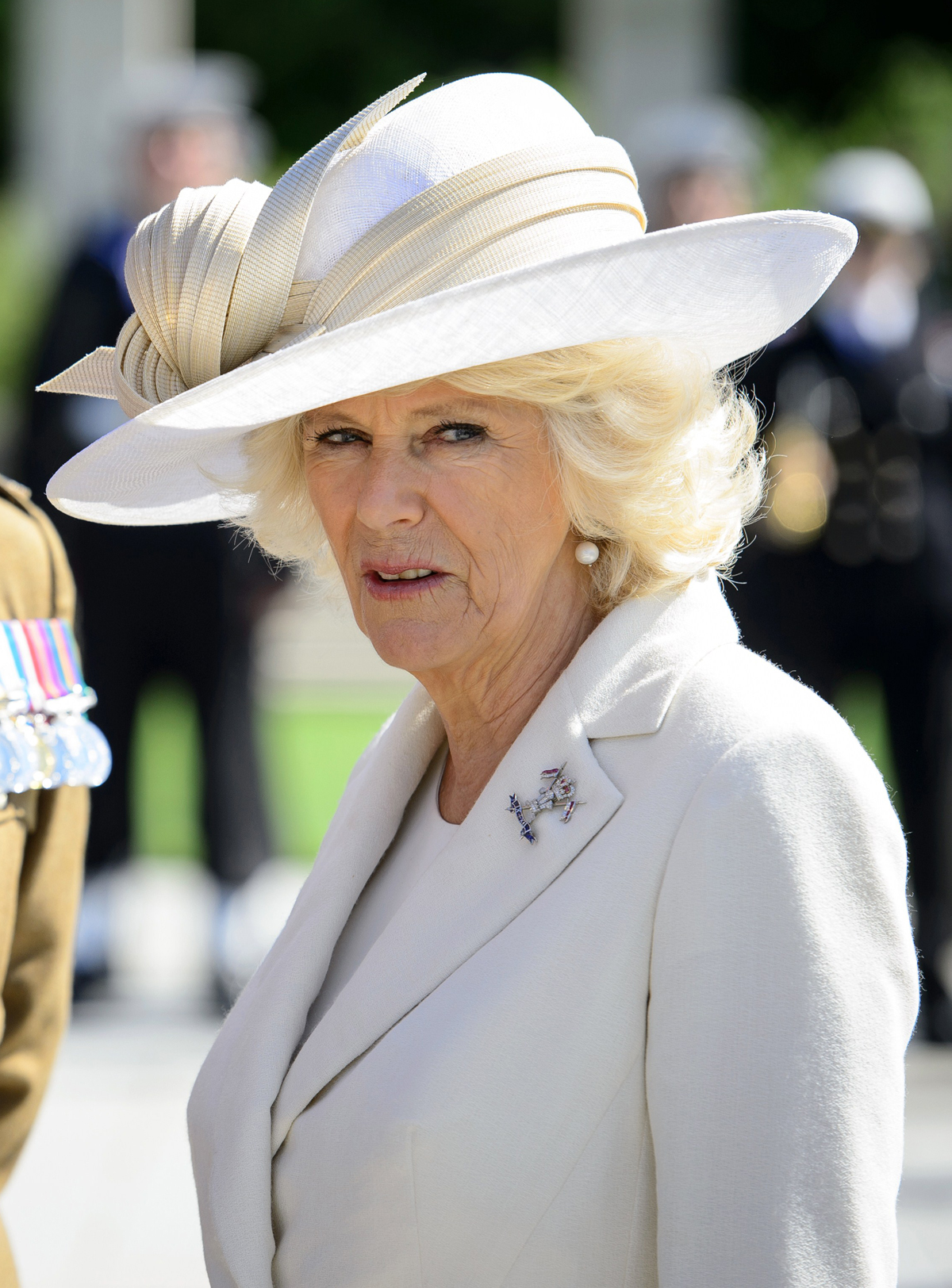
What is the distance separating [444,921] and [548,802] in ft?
0.63

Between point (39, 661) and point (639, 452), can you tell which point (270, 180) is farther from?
point (639, 452)

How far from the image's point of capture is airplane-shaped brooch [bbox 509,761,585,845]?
6.10ft

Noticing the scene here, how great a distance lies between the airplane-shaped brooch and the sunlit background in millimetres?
828

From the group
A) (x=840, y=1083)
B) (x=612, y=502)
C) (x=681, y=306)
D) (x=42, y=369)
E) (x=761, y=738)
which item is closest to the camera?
(x=840, y=1083)

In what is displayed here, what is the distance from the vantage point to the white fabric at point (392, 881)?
2.10m

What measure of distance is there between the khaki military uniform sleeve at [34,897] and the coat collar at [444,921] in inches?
12.8

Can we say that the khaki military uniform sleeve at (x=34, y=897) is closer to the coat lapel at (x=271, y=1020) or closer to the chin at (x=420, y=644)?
the coat lapel at (x=271, y=1020)

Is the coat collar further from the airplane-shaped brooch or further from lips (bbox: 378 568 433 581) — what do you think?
lips (bbox: 378 568 433 581)

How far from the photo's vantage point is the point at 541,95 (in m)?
1.95

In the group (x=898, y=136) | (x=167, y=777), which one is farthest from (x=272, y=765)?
(x=898, y=136)

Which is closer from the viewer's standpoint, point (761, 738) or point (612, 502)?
point (761, 738)

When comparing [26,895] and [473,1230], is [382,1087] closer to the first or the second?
[473,1230]

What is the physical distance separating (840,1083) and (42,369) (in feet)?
15.2

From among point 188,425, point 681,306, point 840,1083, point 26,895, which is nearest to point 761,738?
point 840,1083
